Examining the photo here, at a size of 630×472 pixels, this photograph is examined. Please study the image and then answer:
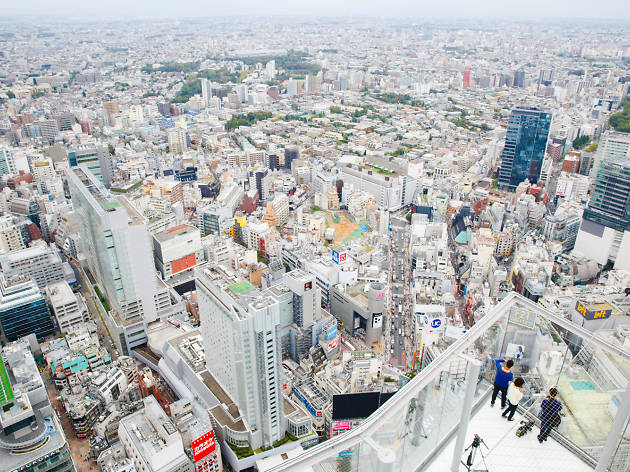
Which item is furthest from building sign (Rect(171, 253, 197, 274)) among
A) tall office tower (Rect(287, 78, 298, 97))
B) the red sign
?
tall office tower (Rect(287, 78, 298, 97))

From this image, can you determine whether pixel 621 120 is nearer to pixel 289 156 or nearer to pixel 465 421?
pixel 289 156

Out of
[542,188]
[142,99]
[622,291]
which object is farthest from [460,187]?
[142,99]

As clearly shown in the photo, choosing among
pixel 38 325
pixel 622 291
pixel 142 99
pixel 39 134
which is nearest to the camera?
pixel 38 325

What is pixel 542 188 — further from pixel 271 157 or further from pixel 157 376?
pixel 157 376

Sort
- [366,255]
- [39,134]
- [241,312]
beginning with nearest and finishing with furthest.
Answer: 1. [241,312]
2. [366,255]
3. [39,134]

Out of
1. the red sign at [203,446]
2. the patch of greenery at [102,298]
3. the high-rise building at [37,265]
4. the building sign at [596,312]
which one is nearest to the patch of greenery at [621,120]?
the building sign at [596,312]
